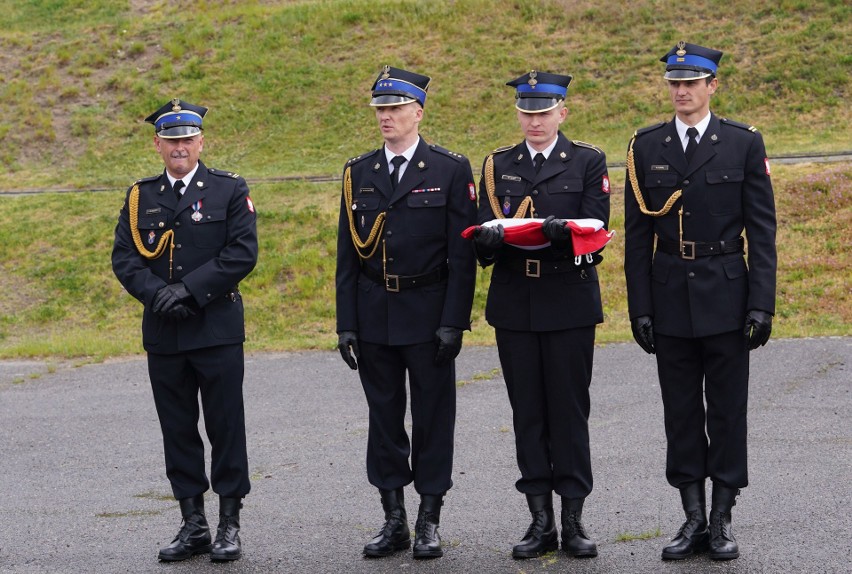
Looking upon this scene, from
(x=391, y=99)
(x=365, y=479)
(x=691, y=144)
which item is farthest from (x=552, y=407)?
(x=365, y=479)

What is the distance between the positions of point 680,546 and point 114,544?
9.50 ft

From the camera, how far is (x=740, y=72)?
20797 mm

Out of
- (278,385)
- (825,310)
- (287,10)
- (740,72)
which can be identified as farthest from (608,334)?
(287,10)

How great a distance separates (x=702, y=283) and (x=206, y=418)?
2.58 m

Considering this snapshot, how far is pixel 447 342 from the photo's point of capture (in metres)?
5.77

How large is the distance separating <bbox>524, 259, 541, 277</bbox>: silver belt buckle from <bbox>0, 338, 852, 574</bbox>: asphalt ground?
4.42ft

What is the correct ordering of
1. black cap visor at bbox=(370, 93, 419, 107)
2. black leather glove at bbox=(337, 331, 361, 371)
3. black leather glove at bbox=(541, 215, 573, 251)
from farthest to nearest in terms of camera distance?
black leather glove at bbox=(337, 331, 361, 371)
black cap visor at bbox=(370, 93, 419, 107)
black leather glove at bbox=(541, 215, 573, 251)

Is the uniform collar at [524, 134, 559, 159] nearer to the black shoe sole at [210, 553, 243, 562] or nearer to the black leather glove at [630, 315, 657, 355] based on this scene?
the black leather glove at [630, 315, 657, 355]

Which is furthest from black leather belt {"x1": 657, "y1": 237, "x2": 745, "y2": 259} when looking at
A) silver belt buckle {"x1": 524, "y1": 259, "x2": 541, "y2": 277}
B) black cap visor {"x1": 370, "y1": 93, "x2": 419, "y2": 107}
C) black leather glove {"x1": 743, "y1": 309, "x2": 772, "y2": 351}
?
black cap visor {"x1": 370, "y1": 93, "x2": 419, "y2": 107}

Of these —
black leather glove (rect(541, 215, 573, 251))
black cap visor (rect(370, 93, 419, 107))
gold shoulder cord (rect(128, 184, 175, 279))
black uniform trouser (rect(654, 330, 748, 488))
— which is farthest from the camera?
gold shoulder cord (rect(128, 184, 175, 279))

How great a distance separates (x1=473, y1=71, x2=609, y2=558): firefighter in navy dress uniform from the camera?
571 cm

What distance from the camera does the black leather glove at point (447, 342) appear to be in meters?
5.77

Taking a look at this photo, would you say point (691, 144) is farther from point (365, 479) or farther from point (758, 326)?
point (365, 479)

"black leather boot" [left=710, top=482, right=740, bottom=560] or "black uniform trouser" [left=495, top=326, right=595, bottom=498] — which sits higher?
"black uniform trouser" [left=495, top=326, right=595, bottom=498]
